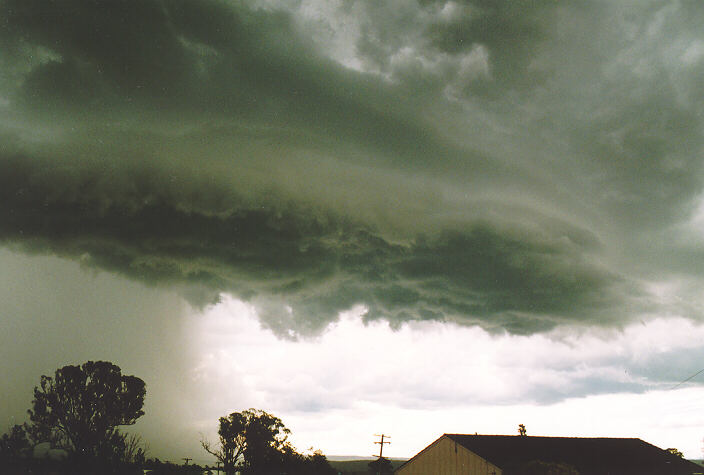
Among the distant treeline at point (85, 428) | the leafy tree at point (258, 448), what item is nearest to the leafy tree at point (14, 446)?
the distant treeline at point (85, 428)

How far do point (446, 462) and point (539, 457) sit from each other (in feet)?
38.4

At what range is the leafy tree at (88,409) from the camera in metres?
45.5

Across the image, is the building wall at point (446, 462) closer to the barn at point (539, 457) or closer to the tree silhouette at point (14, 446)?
the barn at point (539, 457)

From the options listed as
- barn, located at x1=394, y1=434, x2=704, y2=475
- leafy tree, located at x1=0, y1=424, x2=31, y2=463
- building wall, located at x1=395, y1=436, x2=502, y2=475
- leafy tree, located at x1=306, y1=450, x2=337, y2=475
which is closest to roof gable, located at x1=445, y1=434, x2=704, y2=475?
barn, located at x1=394, y1=434, x2=704, y2=475

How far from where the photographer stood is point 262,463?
7244 centimetres

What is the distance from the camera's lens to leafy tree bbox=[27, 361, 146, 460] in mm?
45531

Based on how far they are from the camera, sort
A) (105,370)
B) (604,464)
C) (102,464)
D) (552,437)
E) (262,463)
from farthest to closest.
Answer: (262,463) < (552,437) < (604,464) < (105,370) < (102,464)

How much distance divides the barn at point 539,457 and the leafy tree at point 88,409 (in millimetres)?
31629

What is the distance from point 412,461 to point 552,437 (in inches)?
852

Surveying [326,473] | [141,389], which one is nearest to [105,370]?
[141,389]

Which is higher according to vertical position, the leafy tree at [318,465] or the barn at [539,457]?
the barn at [539,457]

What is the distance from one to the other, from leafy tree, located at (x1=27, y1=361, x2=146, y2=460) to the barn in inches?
1245

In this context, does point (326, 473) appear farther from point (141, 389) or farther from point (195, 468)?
point (141, 389)

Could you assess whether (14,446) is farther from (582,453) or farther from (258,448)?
(582,453)
